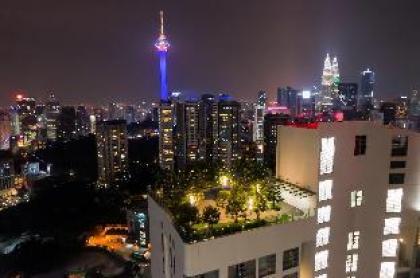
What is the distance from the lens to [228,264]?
20.2 feet

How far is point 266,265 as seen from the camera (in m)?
6.56

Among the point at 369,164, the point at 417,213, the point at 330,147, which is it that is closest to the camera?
the point at 330,147

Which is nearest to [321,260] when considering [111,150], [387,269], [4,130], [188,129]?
[387,269]

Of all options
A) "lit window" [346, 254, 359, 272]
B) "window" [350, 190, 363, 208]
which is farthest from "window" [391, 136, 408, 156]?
"lit window" [346, 254, 359, 272]

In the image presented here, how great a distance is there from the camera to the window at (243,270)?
20.5 ft

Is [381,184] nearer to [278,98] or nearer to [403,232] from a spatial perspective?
[403,232]

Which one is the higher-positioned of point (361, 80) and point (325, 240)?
point (361, 80)

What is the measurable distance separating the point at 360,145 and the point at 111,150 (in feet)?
90.3

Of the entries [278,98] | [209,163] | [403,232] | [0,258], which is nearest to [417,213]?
[403,232]

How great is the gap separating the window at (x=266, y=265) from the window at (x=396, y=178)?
3.54 metres

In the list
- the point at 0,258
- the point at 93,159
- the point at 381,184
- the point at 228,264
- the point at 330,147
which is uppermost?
the point at 330,147

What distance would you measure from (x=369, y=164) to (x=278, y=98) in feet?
129

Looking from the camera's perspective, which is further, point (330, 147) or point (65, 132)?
point (65, 132)

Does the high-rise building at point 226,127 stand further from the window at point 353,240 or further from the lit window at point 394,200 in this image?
the window at point 353,240
